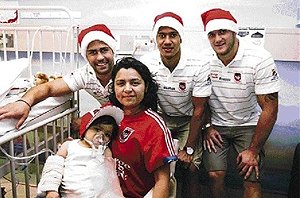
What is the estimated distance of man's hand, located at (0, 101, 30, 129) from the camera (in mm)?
1598

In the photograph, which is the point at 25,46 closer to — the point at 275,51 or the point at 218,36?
the point at 218,36

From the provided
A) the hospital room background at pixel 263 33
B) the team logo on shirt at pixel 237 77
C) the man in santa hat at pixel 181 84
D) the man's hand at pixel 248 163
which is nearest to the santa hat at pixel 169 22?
the man in santa hat at pixel 181 84

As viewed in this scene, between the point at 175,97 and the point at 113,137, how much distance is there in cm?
56

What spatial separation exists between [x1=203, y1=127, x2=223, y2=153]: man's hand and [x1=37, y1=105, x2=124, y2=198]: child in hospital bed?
694mm

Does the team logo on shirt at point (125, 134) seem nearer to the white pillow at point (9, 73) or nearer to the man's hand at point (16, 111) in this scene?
the man's hand at point (16, 111)

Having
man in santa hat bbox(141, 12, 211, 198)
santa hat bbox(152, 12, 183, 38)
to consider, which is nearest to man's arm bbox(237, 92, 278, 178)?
man in santa hat bbox(141, 12, 211, 198)

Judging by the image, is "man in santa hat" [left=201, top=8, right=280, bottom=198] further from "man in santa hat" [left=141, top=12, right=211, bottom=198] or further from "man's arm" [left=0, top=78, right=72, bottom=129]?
"man's arm" [left=0, top=78, right=72, bottom=129]

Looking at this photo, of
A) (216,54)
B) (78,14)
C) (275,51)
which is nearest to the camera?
(216,54)

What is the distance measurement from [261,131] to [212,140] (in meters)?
0.30

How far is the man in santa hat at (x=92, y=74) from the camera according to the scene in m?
1.93

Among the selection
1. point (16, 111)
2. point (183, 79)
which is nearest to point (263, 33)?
point (183, 79)

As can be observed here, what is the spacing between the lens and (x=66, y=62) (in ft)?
9.21

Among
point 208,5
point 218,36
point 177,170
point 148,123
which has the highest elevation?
point 208,5

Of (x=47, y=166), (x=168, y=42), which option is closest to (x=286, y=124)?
(x=168, y=42)
